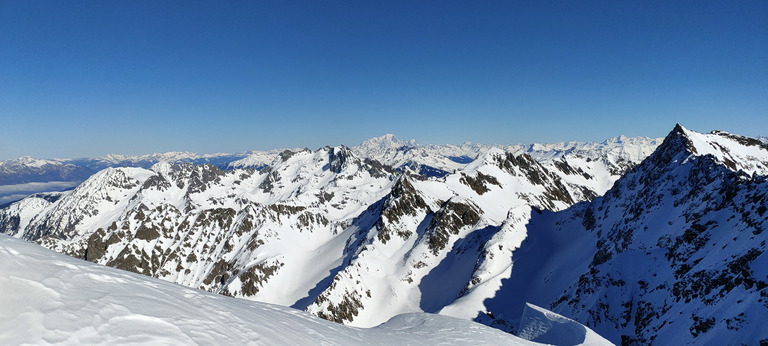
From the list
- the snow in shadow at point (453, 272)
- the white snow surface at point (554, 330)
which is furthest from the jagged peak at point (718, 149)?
the white snow surface at point (554, 330)

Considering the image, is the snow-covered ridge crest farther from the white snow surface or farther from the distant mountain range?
the white snow surface

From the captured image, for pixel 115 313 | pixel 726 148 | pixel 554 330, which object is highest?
pixel 726 148

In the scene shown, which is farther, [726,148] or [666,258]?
[726,148]

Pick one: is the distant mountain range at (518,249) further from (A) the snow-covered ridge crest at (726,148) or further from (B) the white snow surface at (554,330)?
(B) the white snow surface at (554,330)

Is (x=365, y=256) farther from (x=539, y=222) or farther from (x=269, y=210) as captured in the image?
(x=269, y=210)

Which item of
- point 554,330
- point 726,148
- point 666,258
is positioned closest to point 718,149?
point 726,148

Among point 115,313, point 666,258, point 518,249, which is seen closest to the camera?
point 115,313

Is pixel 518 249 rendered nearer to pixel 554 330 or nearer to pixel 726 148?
pixel 726 148

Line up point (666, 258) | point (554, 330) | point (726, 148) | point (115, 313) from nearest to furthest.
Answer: point (115, 313)
point (554, 330)
point (666, 258)
point (726, 148)
